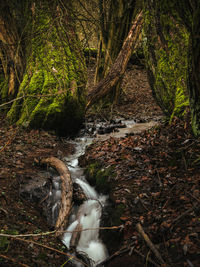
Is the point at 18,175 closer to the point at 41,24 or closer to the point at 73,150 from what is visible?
the point at 73,150

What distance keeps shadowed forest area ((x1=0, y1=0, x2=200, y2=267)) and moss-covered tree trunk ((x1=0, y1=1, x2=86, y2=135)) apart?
0.04 m

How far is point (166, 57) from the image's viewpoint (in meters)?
5.09

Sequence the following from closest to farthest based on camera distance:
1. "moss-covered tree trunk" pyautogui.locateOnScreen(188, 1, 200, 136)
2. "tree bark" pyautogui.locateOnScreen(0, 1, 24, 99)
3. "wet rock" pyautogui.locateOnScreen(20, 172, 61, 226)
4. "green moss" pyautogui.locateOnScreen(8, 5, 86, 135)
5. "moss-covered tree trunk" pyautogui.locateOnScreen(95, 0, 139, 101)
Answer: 1. "moss-covered tree trunk" pyautogui.locateOnScreen(188, 1, 200, 136)
2. "wet rock" pyautogui.locateOnScreen(20, 172, 61, 226)
3. "green moss" pyautogui.locateOnScreen(8, 5, 86, 135)
4. "tree bark" pyautogui.locateOnScreen(0, 1, 24, 99)
5. "moss-covered tree trunk" pyautogui.locateOnScreen(95, 0, 139, 101)

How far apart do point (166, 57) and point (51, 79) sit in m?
4.09

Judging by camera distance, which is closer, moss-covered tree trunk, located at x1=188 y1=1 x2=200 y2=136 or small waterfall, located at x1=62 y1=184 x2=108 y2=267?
moss-covered tree trunk, located at x1=188 y1=1 x2=200 y2=136

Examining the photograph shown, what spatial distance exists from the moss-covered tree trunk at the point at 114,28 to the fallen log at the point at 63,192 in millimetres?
7570

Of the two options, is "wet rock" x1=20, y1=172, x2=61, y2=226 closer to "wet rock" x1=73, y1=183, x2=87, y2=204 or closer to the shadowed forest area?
the shadowed forest area

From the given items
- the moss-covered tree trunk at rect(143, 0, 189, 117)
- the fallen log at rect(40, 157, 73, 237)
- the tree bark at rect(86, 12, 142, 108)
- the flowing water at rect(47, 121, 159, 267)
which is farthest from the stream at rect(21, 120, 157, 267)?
the tree bark at rect(86, 12, 142, 108)

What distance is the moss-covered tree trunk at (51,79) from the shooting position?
23.9 feet

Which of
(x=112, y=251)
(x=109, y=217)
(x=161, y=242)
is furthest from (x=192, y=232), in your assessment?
(x=109, y=217)

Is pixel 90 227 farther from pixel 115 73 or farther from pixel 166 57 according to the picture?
pixel 115 73

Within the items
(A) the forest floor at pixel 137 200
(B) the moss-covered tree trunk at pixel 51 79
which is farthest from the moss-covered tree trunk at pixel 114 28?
(A) the forest floor at pixel 137 200

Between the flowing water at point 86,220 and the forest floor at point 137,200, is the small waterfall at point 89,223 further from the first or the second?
the forest floor at point 137,200

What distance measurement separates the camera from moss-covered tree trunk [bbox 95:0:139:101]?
11.0m
